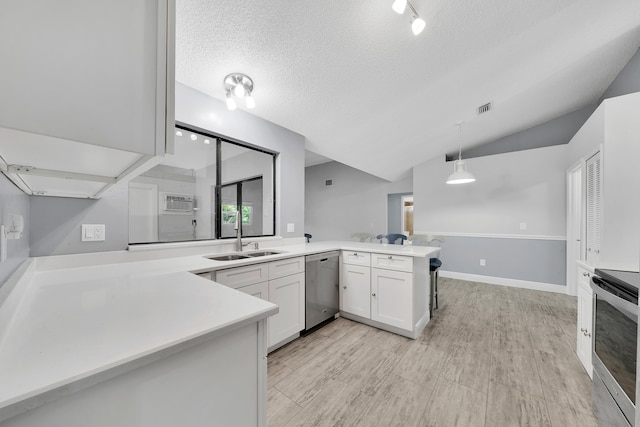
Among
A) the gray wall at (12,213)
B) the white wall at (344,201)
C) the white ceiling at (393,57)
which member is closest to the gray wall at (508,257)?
the white wall at (344,201)

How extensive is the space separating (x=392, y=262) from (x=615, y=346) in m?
1.48

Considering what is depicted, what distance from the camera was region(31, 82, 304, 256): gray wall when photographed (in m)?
1.51

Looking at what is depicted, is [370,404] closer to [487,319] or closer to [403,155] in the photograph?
[487,319]

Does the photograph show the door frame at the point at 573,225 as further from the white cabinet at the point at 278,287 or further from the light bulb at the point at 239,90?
the light bulb at the point at 239,90

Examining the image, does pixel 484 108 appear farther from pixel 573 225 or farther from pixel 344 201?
pixel 344 201

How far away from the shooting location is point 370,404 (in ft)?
5.12

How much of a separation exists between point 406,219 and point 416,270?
4192 millimetres

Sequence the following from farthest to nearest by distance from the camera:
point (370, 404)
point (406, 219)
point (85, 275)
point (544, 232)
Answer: point (406, 219), point (544, 232), point (370, 404), point (85, 275)

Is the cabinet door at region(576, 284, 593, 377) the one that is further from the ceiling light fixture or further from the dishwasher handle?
the ceiling light fixture

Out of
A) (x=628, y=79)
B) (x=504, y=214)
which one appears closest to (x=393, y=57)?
(x=628, y=79)

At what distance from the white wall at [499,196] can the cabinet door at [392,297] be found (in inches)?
131

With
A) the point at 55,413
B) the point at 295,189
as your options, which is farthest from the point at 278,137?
the point at 55,413

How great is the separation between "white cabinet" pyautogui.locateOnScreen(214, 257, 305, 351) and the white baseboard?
154 inches

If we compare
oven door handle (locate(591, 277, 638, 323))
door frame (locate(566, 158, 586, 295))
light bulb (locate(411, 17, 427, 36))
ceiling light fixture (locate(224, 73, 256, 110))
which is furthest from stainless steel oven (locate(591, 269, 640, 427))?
door frame (locate(566, 158, 586, 295))
